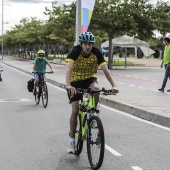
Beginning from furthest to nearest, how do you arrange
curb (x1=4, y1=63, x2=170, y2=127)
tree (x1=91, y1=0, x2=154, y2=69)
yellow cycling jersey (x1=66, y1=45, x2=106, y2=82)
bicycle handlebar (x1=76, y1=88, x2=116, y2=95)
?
1. tree (x1=91, y1=0, x2=154, y2=69)
2. curb (x1=4, y1=63, x2=170, y2=127)
3. yellow cycling jersey (x1=66, y1=45, x2=106, y2=82)
4. bicycle handlebar (x1=76, y1=88, x2=116, y2=95)

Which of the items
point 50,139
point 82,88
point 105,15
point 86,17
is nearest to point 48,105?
point 50,139

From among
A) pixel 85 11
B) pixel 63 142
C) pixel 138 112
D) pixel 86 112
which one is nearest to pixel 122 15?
pixel 85 11

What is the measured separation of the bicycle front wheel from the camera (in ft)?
17.4

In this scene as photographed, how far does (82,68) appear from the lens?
19.9 ft

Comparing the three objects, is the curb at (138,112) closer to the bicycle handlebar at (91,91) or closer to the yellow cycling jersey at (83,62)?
the yellow cycling jersey at (83,62)

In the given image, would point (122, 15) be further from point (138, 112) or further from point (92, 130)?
point (92, 130)

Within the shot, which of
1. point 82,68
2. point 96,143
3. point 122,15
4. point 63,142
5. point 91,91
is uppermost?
point 122,15

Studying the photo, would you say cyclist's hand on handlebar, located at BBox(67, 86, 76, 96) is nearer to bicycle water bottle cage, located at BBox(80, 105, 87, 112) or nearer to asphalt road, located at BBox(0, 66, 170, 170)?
bicycle water bottle cage, located at BBox(80, 105, 87, 112)

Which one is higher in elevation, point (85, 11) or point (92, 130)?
point (85, 11)

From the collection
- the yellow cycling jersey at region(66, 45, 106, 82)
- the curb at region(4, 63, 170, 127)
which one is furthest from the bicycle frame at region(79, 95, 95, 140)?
the curb at region(4, 63, 170, 127)

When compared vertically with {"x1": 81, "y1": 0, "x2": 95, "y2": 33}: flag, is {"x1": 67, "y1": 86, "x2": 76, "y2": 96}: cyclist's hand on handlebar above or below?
below

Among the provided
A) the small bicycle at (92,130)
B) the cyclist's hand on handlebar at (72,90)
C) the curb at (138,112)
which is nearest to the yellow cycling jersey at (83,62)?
the small bicycle at (92,130)

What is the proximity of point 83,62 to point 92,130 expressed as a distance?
3.28ft

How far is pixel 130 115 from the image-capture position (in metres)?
10.6
